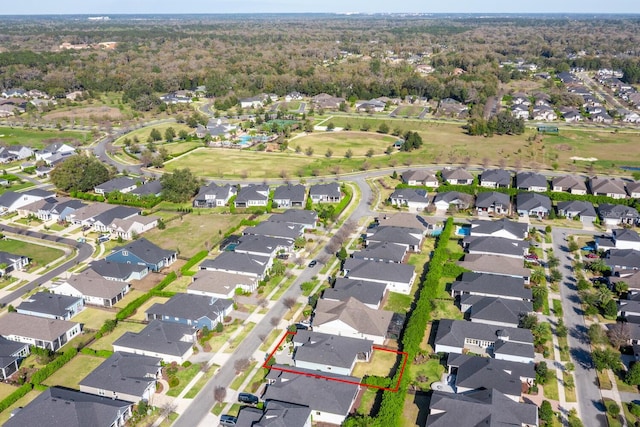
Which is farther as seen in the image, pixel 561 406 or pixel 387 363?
pixel 387 363

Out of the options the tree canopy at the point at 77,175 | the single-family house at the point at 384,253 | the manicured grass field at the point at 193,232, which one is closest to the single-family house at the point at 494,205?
the single-family house at the point at 384,253

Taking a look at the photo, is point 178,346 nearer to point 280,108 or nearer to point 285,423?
point 285,423

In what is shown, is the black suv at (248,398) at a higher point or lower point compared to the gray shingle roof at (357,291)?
lower

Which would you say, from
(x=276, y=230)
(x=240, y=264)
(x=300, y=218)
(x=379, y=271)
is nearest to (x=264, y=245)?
(x=276, y=230)

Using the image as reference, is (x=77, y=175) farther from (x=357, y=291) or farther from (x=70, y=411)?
(x=70, y=411)

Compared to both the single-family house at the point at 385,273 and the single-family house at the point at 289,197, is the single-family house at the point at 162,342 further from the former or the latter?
the single-family house at the point at 289,197

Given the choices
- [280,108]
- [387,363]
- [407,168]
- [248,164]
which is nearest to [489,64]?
[280,108]

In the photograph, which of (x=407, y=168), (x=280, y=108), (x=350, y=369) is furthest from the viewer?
(x=280, y=108)
